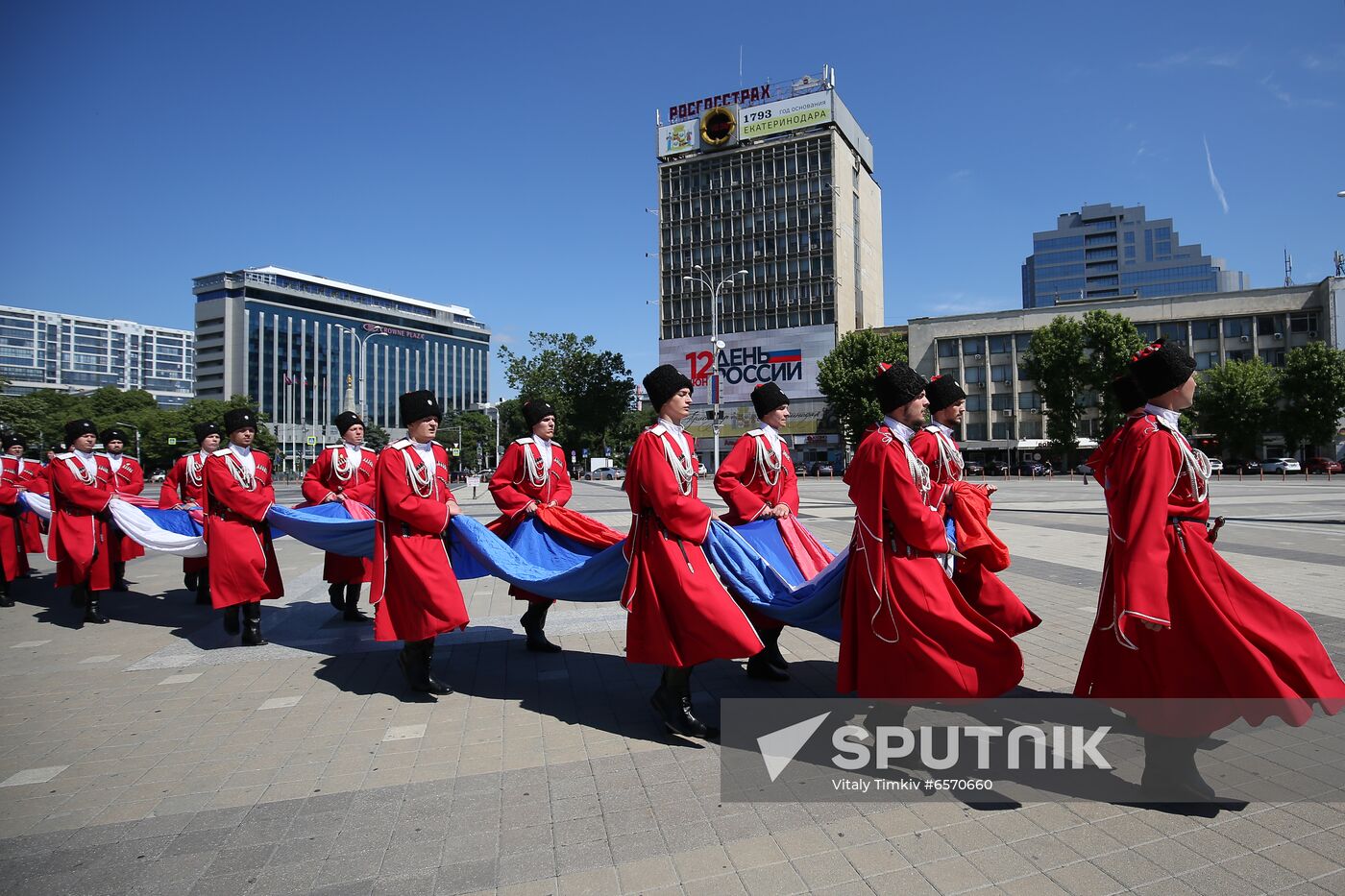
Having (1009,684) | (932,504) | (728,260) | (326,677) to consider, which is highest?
(728,260)

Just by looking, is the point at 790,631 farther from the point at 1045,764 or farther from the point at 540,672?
the point at 1045,764

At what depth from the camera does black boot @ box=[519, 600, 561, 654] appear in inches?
271

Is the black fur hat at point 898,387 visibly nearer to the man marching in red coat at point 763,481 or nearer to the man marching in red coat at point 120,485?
the man marching in red coat at point 763,481

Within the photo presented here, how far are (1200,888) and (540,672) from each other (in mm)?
4511

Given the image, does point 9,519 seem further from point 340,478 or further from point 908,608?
point 908,608

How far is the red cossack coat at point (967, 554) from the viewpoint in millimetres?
4938

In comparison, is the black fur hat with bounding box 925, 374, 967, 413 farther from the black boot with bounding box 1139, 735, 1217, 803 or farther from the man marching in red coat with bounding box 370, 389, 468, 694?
the man marching in red coat with bounding box 370, 389, 468, 694

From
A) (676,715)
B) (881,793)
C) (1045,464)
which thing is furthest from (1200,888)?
(1045,464)

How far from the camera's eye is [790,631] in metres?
7.33

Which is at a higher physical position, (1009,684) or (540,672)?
(1009,684)

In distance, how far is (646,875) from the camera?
122 inches

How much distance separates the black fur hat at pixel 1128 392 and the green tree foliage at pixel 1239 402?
63968mm

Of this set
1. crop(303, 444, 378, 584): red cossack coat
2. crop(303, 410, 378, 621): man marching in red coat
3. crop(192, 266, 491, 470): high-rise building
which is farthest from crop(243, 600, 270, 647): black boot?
crop(192, 266, 491, 470): high-rise building

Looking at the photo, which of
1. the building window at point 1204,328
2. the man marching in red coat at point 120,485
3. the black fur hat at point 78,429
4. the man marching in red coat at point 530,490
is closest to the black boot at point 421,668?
the man marching in red coat at point 530,490
